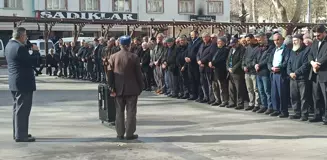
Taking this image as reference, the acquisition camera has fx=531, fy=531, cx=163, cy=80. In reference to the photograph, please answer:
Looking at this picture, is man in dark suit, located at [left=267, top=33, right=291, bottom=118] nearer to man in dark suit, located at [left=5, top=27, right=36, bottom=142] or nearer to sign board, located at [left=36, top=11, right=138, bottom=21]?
man in dark suit, located at [left=5, top=27, right=36, bottom=142]

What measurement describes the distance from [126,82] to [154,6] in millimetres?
44221

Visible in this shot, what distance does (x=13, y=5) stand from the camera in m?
47.0

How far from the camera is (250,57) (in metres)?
12.1

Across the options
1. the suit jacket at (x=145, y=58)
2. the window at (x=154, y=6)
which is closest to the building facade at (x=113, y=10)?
the window at (x=154, y=6)

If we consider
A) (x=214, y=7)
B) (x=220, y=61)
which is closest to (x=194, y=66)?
(x=220, y=61)

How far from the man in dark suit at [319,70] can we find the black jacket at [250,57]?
1.64m

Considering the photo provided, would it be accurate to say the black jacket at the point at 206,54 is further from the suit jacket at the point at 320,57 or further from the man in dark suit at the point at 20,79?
the man in dark suit at the point at 20,79

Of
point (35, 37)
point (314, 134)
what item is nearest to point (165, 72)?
point (314, 134)

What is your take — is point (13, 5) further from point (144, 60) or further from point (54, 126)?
point (54, 126)

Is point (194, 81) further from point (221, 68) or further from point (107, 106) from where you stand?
point (107, 106)

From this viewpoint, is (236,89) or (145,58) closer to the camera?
(236,89)

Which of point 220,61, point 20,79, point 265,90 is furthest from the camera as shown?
point 220,61

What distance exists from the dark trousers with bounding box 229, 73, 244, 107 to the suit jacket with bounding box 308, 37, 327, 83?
232cm

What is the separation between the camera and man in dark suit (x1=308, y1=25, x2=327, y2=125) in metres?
10.2
